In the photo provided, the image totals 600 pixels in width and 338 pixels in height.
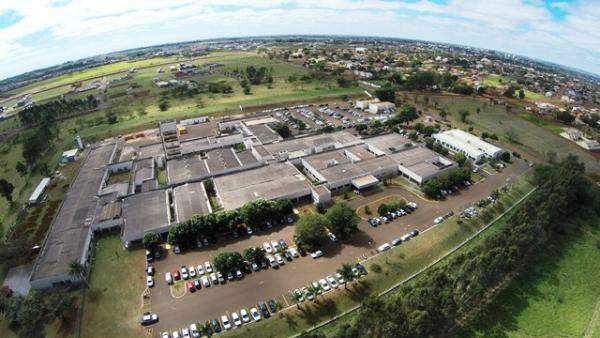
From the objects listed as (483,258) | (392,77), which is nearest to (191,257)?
(483,258)

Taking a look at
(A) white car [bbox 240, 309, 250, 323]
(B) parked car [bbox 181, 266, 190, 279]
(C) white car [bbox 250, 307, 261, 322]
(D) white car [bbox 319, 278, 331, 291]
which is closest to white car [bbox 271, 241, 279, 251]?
(D) white car [bbox 319, 278, 331, 291]

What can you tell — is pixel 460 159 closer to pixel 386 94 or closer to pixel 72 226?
pixel 386 94

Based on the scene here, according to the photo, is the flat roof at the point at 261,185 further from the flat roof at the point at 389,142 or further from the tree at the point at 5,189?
the tree at the point at 5,189

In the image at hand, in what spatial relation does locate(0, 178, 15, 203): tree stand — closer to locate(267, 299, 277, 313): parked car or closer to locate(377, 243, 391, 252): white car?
locate(267, 299, 277, 313): parked car

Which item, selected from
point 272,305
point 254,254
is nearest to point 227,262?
point 254,254

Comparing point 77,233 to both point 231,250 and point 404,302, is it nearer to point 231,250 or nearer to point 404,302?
point 231,250

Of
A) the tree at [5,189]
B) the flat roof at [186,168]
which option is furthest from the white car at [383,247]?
the tree at [5,189]

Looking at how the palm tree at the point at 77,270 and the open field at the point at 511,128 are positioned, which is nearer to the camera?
the palm tree at the point at 77,270
